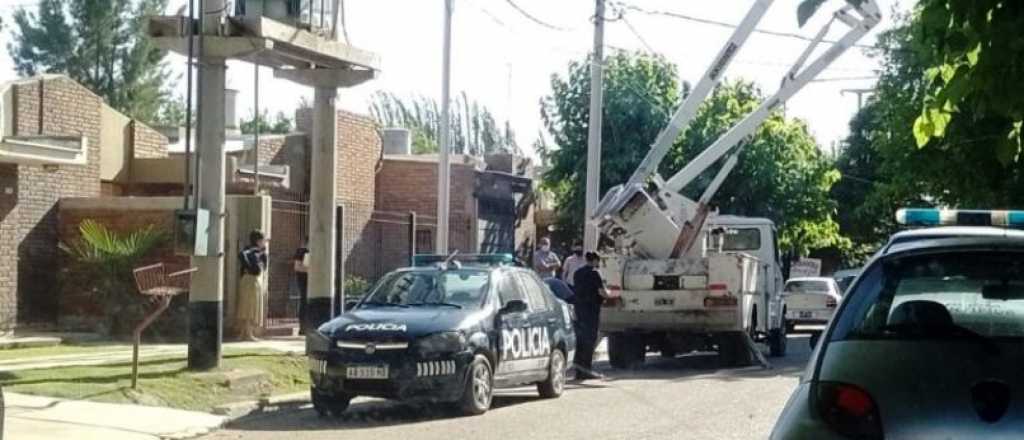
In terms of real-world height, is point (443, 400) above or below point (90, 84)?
below

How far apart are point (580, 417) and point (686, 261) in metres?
7.46

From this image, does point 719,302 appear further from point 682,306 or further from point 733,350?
point 733,350

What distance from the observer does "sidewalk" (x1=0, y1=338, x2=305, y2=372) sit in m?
17.3

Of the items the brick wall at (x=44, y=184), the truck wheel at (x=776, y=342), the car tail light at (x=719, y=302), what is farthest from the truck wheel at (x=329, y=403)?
the truck wheel at (x=776, y=342)

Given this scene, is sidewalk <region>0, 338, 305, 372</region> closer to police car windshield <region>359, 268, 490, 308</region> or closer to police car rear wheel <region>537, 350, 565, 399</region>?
police car windshield <region>359, 268, 490, 308</region>

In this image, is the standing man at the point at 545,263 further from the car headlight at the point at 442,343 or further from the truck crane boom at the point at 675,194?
the car headlight at the point at 442,343

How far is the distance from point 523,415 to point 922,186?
52.9 feet

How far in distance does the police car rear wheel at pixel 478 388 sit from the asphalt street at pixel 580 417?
155 mm

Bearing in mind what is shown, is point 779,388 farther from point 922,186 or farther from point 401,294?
point 922,186

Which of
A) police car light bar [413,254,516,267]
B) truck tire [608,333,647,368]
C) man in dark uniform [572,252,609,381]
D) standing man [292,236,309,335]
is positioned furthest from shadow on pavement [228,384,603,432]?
standing man [292,236,309,335]

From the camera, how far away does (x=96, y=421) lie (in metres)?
13.5

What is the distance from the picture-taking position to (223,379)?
52.2ft

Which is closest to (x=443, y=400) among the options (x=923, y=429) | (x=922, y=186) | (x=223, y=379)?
(x=223, y=379)

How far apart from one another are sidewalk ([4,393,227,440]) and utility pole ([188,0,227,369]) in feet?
5.84
